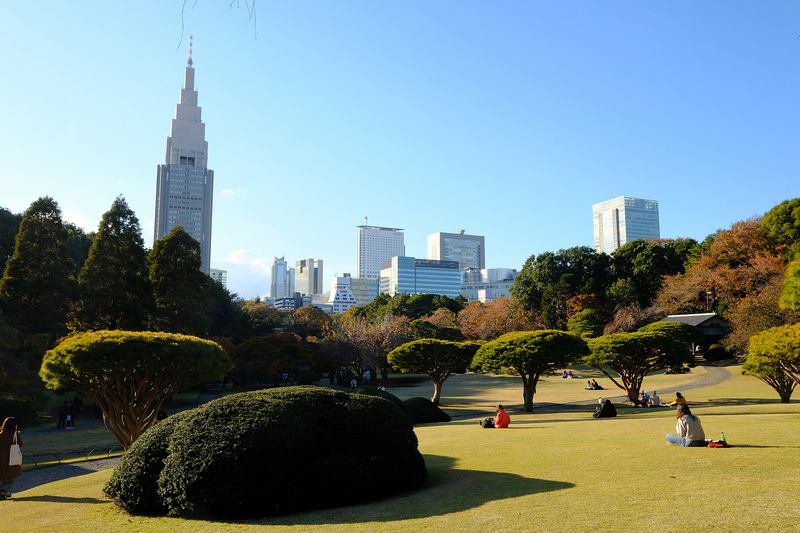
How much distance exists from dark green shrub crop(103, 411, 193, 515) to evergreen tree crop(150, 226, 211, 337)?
31562 mm

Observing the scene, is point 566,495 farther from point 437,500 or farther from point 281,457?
point 281,457

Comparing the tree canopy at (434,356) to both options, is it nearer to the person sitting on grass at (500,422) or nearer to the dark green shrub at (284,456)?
the person sitting on grass at (500,422)

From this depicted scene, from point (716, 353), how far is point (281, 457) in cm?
4993

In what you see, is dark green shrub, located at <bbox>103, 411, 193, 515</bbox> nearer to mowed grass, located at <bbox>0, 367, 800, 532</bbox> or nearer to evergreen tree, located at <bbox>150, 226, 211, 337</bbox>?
mowed grass, located at <bbox>0, 367, 800, 532</bbox>

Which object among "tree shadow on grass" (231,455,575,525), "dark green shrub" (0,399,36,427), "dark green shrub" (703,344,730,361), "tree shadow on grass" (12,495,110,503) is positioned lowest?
"dark green shrub" (0,399,36,427)

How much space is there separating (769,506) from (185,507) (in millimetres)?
7355

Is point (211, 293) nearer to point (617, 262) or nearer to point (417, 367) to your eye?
point (417, 367)

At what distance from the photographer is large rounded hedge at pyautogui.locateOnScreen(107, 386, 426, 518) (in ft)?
25.0

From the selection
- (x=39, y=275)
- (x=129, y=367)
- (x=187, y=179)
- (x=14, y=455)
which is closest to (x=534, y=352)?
(x=129, y=367)

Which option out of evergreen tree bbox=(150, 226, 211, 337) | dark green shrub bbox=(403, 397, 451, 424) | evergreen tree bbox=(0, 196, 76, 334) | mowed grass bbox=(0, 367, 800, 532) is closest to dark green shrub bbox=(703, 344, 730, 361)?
dark green shrub bbox=(403, 397, 451, 424)

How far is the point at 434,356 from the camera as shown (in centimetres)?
3069

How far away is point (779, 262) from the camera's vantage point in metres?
44.3

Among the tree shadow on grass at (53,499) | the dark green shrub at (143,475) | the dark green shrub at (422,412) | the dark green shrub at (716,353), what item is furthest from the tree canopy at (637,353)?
the dark green shrub at (716,353)

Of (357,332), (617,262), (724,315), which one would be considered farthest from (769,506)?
(617,262)
